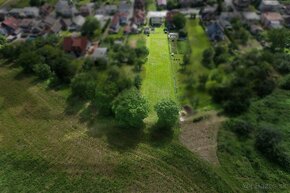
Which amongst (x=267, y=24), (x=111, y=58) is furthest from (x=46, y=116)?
(x=267, y=24)

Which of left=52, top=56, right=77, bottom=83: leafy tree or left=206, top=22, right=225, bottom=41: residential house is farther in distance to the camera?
left=206, top=22, right=225, bottom=41: residential house

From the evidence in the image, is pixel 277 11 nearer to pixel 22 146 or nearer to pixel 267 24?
pixel 267 24

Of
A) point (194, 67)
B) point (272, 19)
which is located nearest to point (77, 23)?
point (194, 67)

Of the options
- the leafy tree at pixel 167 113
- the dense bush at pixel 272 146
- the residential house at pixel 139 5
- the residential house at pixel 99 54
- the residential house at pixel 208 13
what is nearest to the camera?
the dense bush at pixel 272 146

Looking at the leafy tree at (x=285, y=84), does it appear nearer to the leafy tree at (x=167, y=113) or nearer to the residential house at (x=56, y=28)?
the leafy tree at (x=167, y=113)

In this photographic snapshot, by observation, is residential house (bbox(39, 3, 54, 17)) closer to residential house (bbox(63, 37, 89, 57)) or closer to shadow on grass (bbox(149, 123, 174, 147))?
residential house (bbox(63, 37, 89, 57))

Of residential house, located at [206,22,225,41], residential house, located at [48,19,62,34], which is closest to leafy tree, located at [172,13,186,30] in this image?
residential house, located at [206,22,225,41]

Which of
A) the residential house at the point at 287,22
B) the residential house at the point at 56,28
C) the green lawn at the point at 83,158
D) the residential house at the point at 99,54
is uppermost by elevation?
the residential house at the point at 56,28

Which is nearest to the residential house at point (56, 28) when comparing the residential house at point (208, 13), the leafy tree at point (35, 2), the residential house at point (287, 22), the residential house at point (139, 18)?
the leafy tree at point (35, 2)
